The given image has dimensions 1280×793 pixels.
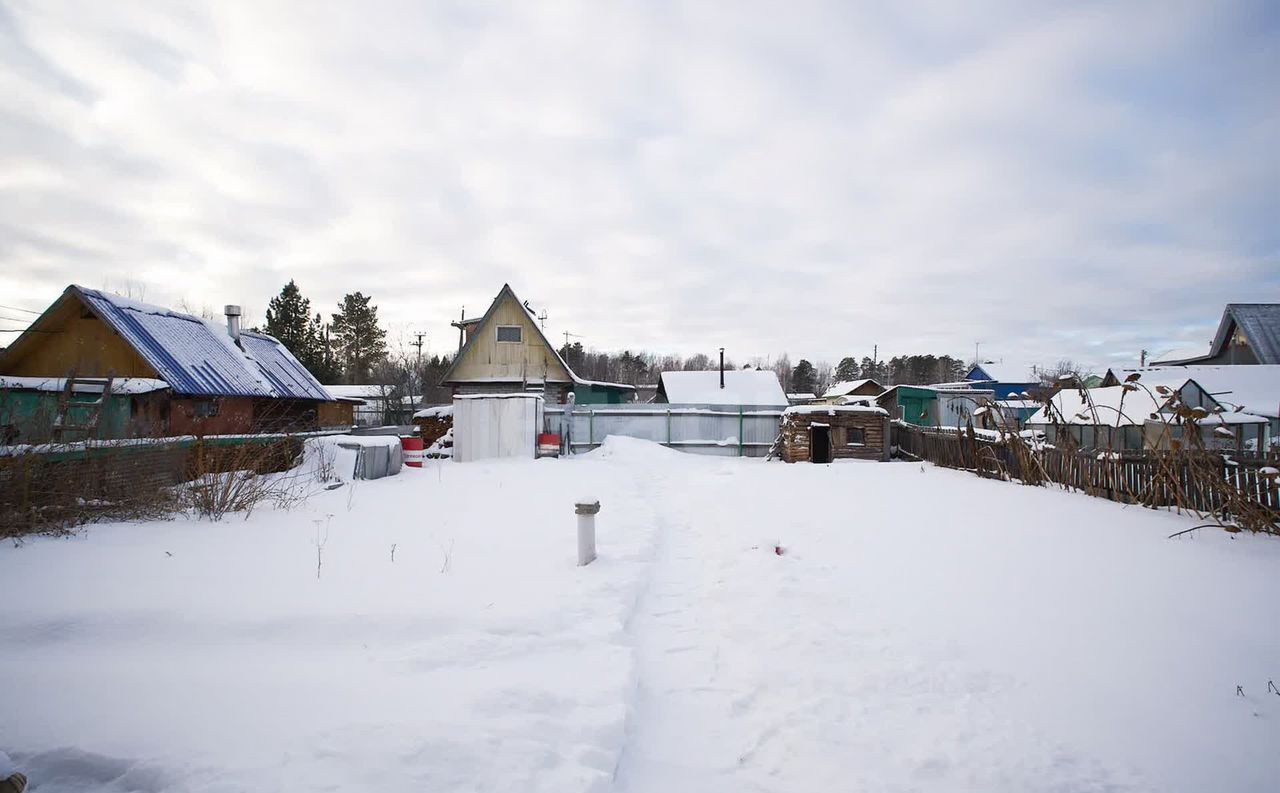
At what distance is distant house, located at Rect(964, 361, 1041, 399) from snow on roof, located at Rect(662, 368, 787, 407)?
84.5 feet

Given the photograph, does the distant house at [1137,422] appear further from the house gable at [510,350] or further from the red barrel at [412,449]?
the house gable at [510,350]

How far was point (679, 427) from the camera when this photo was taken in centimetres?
1888

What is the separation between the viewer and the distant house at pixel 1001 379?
45688 mm

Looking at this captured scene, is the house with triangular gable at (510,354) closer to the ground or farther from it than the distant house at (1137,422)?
farther from it

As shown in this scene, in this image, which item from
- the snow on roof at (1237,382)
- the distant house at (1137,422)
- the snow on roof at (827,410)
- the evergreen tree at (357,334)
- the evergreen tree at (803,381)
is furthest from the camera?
the evergreen tree at (803,381)

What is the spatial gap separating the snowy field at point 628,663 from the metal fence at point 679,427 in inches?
453

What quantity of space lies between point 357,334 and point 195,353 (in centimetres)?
4058

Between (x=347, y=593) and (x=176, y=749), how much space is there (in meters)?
1.91

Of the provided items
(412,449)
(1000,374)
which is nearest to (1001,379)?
(1000,374)

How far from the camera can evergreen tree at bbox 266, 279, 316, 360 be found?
41.0 meters

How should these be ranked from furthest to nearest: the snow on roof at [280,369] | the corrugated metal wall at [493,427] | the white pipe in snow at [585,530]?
the snow on roof at [280,369], the corrugated metal wall at [493,427], the white pipe in snow at [585,530]

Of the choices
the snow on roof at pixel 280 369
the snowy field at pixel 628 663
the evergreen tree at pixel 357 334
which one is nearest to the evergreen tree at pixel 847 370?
the evergreen tree at pixel 357 334

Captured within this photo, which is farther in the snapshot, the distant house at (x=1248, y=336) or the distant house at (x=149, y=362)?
the distant house at (x=1248, y=336)

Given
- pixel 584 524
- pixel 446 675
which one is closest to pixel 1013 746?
pixel 446 675
